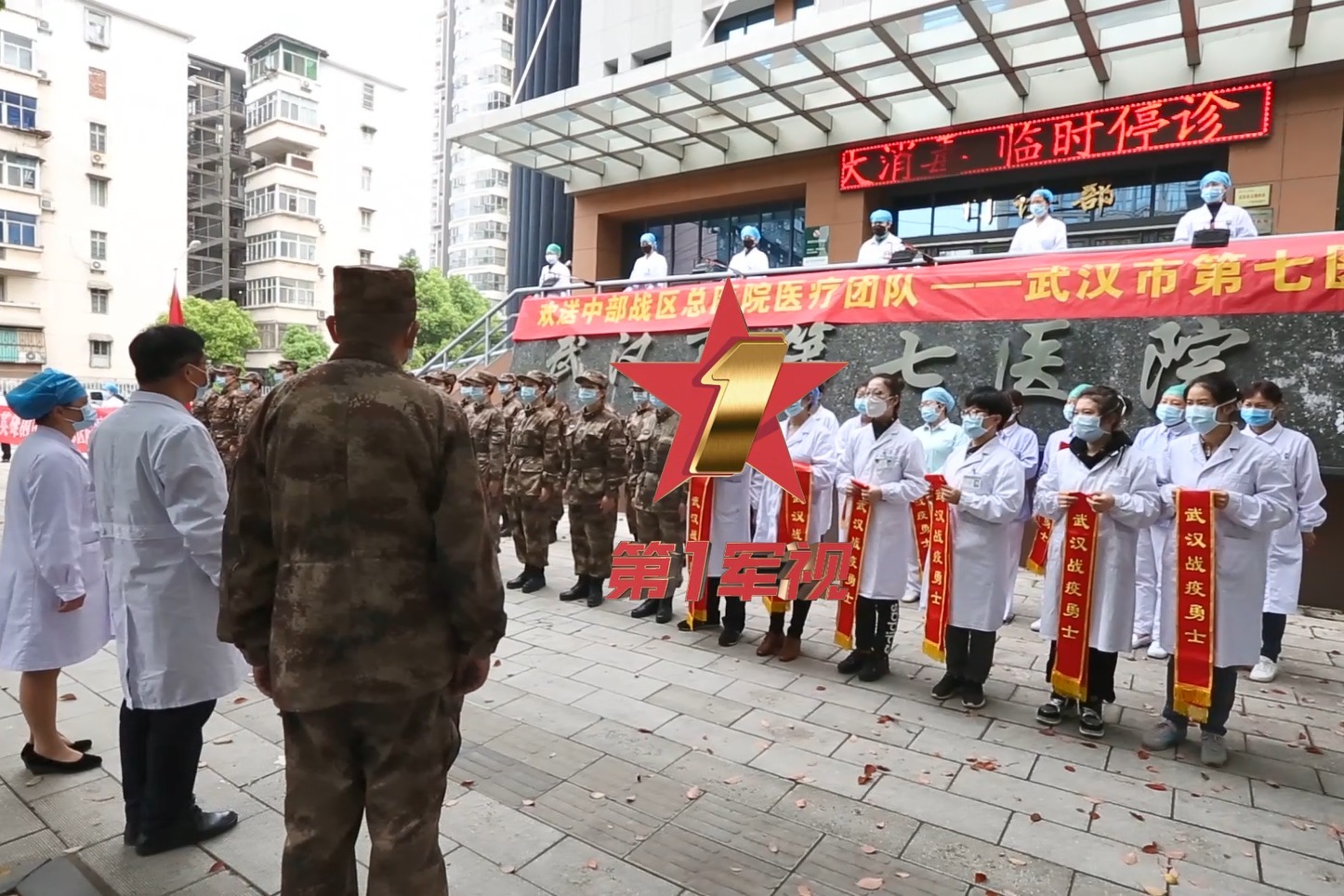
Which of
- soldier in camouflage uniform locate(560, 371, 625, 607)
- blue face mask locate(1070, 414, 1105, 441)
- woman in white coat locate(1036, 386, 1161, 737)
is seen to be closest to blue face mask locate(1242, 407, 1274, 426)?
woman in white coat locate(1036, 386, 1161, 737)

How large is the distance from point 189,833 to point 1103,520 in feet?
14.2

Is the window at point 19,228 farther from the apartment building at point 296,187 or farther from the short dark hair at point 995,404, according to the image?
the short dark hair at point 995,404

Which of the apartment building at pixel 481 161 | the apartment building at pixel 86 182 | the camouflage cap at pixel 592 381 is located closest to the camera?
the camouflage cap at pixel 592 381

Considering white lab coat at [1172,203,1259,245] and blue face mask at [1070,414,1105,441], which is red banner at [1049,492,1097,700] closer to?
blue face mask at [1070,414,1105,441]

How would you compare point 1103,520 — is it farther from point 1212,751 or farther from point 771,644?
point 771,644

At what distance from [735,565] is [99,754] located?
143 inches

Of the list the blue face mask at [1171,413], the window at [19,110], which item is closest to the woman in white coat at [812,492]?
the blue face mask at [1171,413]

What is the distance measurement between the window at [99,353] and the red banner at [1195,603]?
39.9 metres

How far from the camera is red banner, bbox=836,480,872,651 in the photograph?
195 inches

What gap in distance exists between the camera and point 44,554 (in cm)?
→ 308

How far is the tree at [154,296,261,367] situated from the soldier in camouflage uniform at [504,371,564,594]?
27.0 m

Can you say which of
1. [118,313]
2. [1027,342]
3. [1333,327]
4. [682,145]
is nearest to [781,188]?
[682,145]

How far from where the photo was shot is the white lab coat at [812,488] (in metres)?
5.57

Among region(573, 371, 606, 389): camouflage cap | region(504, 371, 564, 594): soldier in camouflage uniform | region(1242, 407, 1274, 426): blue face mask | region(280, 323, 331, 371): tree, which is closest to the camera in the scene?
region(1242, 407, 1274, 426): blue face mask
